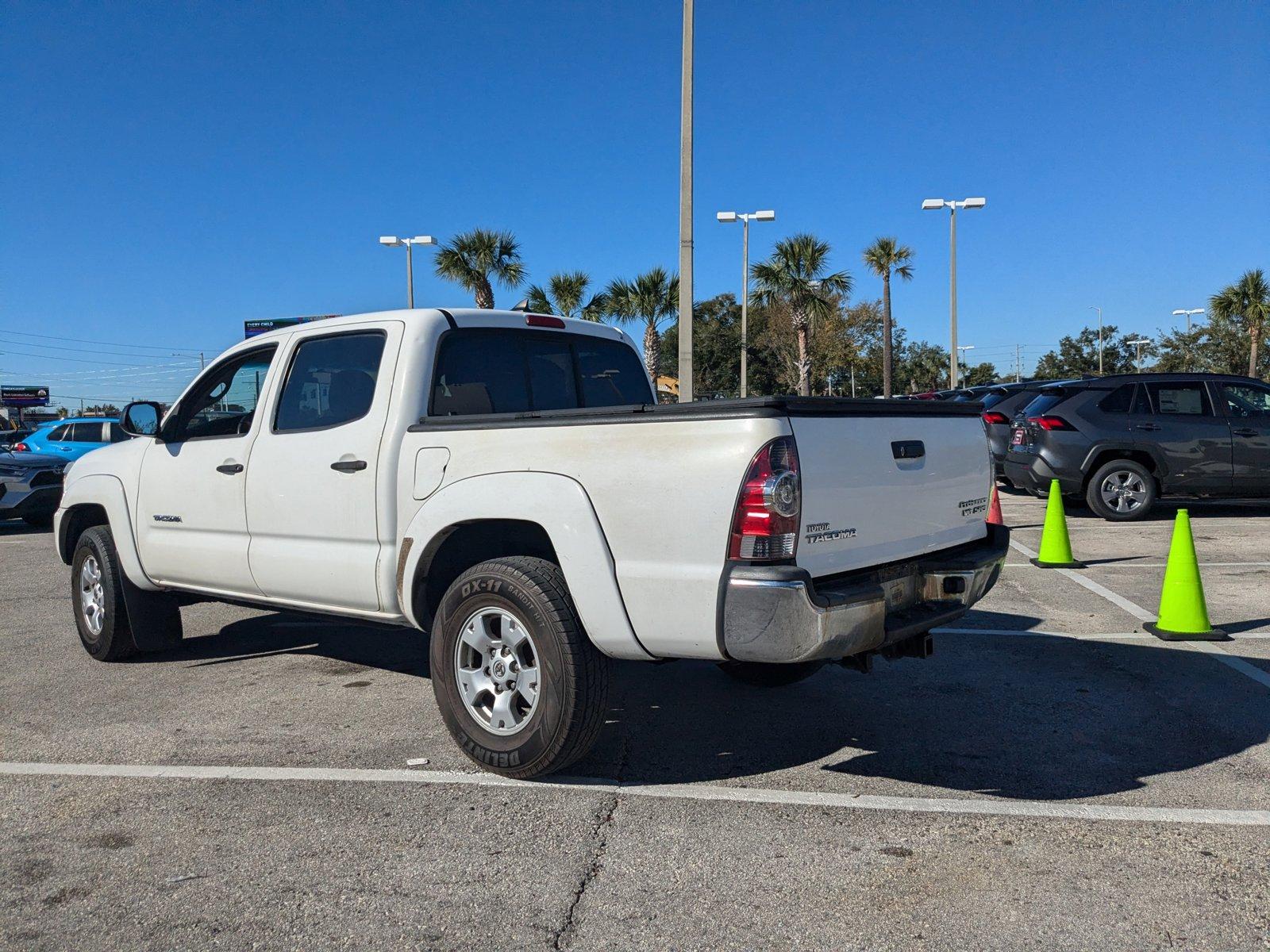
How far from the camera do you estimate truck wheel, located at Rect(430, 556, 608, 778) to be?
384 centimetres

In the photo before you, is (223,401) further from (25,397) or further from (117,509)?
(25,397)

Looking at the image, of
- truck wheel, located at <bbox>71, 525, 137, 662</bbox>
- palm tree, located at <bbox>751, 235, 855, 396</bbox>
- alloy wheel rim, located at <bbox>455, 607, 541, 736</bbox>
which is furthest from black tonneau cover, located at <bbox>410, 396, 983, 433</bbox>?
palm tree, located at <bbox>751, 235, 855, 396</bbox>

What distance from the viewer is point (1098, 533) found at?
11.6 metres

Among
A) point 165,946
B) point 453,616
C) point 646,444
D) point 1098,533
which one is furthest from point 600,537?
point 1098,533

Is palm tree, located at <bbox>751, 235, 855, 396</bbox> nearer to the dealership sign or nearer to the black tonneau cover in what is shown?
the black tonneau cover

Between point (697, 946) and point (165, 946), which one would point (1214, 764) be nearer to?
point (697, 946)

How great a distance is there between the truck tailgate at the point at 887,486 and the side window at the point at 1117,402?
8.74 metres

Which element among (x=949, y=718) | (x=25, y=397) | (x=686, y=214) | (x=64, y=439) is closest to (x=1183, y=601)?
(x=949, y=718)

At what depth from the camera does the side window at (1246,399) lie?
1229cm

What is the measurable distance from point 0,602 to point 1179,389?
12621mm

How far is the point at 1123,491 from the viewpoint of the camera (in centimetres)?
1248

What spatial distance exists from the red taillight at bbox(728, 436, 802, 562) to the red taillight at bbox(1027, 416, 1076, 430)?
1019cm

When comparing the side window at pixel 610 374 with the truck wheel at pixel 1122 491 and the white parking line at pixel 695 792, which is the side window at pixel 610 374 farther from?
the truck wheel at pixel 1122 491

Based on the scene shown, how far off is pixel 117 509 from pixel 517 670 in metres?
3.26
